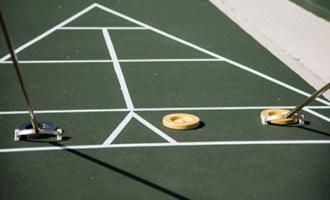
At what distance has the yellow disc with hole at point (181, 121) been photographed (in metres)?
7.27

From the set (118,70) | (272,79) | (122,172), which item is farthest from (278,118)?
(118,70)

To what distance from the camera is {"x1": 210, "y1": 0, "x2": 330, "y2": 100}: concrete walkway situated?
10133 millimetres

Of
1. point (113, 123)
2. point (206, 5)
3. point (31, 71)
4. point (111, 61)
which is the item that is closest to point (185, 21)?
point (206, 5)

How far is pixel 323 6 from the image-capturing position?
533 inches

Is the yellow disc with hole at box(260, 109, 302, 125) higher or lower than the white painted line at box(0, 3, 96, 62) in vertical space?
lower

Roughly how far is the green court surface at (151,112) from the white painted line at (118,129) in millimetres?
13

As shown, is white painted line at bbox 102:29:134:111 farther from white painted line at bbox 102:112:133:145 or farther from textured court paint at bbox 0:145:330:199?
textured court paint at bbox 0:145:330:199

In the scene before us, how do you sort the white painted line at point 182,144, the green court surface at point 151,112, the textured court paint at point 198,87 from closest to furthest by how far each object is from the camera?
the green court surface at point 151,112 < the white painted line at point 182,144 < the textured court paint at point 198,87

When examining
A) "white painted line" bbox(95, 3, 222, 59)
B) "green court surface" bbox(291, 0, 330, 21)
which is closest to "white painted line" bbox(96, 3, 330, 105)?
"white painted line" bbox(95, 3, 222, 59)

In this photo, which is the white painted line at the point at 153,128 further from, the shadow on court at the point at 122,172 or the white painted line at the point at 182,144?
the shadow on court at the point at 122,172

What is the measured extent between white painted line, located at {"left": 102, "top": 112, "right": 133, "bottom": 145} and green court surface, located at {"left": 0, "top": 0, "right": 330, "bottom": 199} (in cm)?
1

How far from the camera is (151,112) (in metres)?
7.78

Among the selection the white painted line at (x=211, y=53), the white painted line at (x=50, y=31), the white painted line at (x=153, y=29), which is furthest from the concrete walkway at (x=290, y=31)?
the white painted line at (x=50, y=31)

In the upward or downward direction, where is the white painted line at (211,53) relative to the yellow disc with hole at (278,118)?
upward
